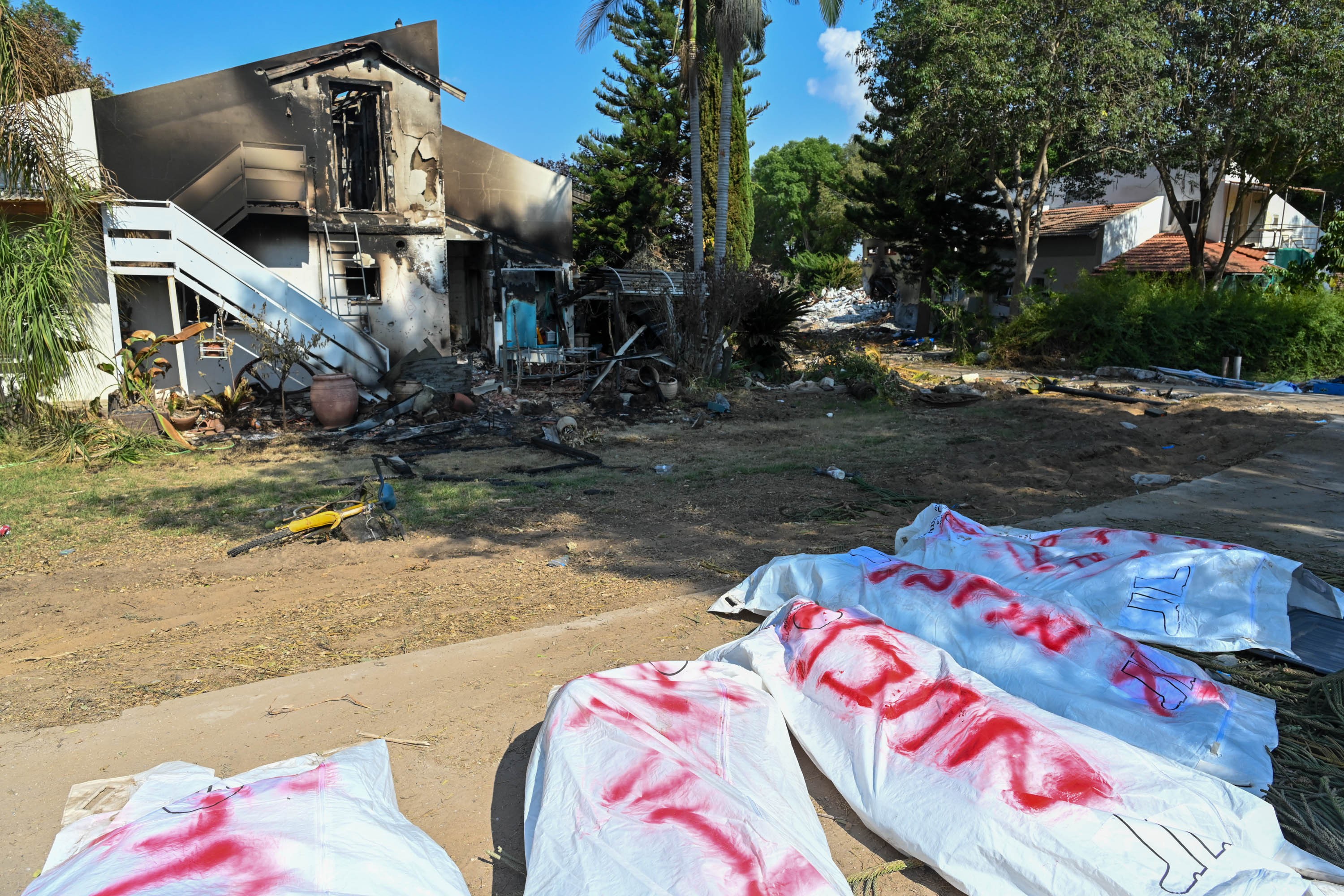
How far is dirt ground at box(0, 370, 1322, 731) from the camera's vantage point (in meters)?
4.15

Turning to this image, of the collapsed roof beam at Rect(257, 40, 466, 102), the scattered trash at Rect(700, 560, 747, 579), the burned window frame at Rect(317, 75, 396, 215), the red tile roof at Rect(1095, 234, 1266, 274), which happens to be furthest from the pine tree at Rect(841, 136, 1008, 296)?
the scattered trash at Rect(700, 560, 747, 579)

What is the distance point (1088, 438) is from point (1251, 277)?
20909 mm

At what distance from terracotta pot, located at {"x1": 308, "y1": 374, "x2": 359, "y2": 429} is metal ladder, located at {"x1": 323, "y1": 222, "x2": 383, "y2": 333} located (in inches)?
174

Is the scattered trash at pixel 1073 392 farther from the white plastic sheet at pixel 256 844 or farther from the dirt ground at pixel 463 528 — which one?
the white plastic sheet at pixel 256 844

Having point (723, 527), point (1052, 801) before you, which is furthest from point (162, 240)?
point (1052, 801)

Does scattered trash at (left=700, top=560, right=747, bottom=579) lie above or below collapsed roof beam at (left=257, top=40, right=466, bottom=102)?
below

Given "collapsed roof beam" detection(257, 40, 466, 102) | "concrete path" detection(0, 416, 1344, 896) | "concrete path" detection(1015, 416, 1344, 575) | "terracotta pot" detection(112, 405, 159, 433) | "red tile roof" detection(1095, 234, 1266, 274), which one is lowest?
"concrete path" detection(0, 416, 1344, 896)

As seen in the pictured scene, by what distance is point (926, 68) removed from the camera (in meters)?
18.0

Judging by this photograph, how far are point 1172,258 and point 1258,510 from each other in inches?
894

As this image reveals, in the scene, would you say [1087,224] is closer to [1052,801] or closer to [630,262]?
[630,262]

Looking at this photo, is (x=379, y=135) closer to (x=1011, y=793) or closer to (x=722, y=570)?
(x=722, y=570)

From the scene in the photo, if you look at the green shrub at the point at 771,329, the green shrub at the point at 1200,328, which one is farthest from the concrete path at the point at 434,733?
the green shrub at the point at 1200,328

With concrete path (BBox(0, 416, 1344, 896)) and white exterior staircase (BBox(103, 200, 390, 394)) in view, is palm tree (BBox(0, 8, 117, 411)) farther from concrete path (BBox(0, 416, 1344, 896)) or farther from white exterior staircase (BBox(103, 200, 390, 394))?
concrete path (BBox(0, 416, 1344, 896))

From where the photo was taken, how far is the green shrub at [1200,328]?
1670cm
